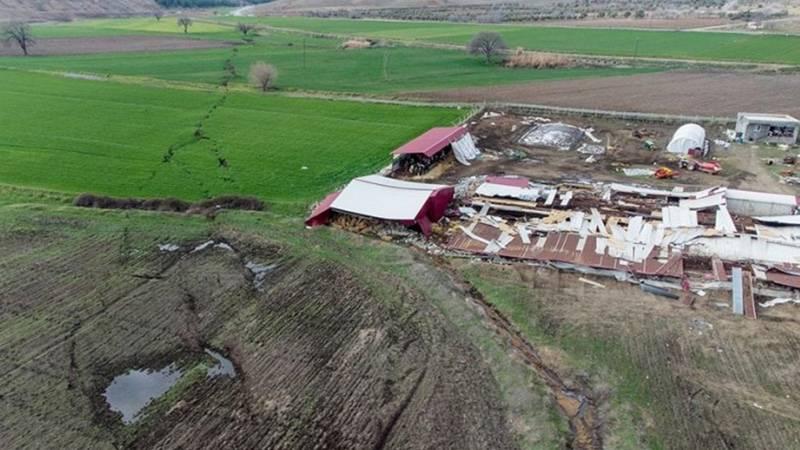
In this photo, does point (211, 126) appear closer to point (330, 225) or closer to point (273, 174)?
point (273, 174)

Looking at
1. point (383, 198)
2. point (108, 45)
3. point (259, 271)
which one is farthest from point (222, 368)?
point (108, 45)

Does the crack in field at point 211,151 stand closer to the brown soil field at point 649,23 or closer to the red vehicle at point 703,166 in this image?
the red vehicle at point 703,166

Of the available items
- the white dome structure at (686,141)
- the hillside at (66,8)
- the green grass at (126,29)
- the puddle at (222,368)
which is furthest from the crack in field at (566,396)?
the hillside at (66,8)

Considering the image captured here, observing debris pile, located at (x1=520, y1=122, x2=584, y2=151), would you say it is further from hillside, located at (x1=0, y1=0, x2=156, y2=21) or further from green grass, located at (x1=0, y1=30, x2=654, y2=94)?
hillside, located at (x1=0, y1=0, x2=156, y2=21)

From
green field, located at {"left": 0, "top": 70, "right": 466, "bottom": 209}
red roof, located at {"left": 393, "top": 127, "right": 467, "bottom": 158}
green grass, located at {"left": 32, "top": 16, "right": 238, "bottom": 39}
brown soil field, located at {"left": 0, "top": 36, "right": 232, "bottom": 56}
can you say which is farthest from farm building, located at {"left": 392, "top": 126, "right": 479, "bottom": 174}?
green grass, located at {"left": 32, "top": 16, "right": 238, "bottom": 39}

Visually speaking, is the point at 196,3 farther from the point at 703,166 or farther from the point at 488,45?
the point at 703,166

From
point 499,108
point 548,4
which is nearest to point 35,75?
point 499,108
